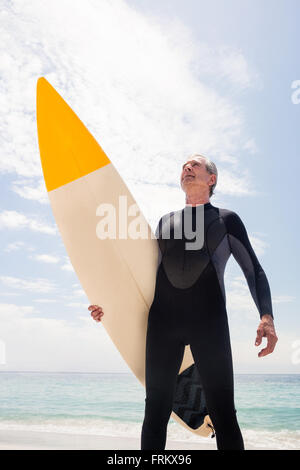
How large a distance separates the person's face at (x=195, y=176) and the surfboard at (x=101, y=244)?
Result: 0.35 meters

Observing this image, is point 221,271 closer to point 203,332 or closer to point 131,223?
point 203,332

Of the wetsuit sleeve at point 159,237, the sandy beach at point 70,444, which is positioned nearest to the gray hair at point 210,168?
the wetsuit sleeve at point 159,237

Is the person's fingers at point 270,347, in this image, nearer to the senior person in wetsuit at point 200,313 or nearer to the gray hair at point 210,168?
the senior person in wetsuit at point 200,313

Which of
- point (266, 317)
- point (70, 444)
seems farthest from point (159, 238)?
point (70, 444)

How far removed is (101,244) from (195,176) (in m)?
0.70

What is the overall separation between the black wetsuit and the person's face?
138 mm

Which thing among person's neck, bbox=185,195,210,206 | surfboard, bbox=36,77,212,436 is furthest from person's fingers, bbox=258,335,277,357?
person's neck, bbox=185,195,210,206

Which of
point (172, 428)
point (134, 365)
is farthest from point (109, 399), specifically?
point (134, 365)

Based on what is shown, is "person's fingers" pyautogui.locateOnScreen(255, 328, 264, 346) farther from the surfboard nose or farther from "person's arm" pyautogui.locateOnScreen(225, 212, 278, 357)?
the surfboard nose

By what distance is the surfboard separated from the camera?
91.9 inches
